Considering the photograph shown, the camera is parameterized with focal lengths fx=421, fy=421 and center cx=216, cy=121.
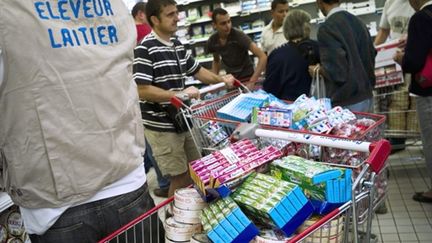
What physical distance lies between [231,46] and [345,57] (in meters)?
2.03

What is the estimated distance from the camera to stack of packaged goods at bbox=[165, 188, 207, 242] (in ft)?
4.66

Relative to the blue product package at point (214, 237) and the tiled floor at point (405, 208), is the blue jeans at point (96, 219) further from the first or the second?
the tiled floor at point (405, 208)

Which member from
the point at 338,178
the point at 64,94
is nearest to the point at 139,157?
the point at 64,94

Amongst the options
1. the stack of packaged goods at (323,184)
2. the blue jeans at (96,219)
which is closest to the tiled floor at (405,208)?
the stack of packaged goods at (323,184)

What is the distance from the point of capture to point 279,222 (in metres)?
1.21

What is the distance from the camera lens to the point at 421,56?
268cm

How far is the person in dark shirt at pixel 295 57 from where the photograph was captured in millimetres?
3322

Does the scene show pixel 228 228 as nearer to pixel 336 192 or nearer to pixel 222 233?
pixel 222 233

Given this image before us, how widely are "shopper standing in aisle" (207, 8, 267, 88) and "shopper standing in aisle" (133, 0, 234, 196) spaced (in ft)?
5.48

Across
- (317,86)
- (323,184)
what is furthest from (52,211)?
(317,86)

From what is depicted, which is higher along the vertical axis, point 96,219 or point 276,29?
point 276,29

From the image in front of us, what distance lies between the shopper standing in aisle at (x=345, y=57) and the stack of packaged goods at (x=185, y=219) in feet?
6.05

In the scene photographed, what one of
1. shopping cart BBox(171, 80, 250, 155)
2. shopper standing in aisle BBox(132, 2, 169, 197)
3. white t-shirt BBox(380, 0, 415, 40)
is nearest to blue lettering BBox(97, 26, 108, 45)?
shopping cart BBox(171, 80, 250, 155)

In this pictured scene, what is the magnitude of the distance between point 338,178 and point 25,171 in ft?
2.93
